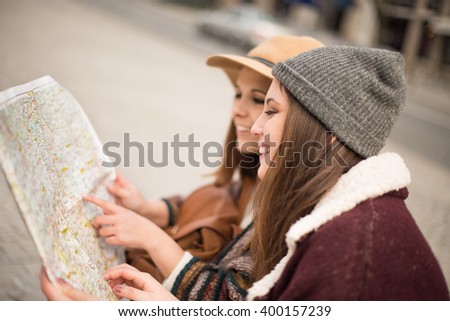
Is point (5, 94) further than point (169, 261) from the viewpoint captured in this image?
No

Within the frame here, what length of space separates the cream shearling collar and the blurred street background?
2.49 feet

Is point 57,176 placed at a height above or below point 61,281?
above

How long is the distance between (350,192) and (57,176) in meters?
0.91

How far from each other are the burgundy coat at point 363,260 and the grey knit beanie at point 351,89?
0.23 m

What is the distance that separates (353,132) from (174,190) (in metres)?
3.06

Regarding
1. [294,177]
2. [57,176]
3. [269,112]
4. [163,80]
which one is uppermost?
[269,112]

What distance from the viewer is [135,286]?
4.94 ft

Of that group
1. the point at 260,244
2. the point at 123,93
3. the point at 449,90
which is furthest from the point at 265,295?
the point at 449,90

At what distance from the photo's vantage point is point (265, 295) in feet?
4.20

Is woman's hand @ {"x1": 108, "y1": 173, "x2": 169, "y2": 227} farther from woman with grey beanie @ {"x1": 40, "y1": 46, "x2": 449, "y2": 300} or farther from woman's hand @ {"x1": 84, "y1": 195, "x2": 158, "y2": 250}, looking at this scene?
woman with grey beanie @ {"x1": 40, "y1": 46, "x2": 449, "y2": 300}

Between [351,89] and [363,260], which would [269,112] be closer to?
[351,89]

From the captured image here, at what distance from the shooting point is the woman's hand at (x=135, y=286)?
1360mm

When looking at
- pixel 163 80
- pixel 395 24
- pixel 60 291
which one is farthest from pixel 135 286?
pixel 395 24
